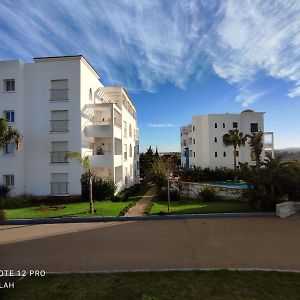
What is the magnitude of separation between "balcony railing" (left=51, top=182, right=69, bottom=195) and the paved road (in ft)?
31.2

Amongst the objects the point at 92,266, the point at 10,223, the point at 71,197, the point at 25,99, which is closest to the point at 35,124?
the point at 25,99

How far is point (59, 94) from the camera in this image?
24.5m

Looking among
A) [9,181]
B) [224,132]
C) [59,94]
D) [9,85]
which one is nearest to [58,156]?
[9,181]

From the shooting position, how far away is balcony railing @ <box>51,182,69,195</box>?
957 inches

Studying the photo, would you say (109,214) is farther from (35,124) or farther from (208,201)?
(35,124)

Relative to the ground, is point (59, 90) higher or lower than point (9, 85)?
lower

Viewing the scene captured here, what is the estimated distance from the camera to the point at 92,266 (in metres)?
9.05

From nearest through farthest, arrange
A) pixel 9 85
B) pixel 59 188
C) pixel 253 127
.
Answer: pixel 59 188, pixel 9 85, pixel 253 127

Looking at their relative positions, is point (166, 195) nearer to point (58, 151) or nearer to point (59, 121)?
point (58, 151)

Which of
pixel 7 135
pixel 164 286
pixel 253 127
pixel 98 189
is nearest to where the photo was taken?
pixel 164 286

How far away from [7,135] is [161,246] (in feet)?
54.4

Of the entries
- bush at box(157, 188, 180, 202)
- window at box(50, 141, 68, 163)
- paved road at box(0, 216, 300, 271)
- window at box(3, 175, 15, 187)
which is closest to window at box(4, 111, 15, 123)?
window at box(50, 141, 68, 163)

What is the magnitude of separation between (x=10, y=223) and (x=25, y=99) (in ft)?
42.2

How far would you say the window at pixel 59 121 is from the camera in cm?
2439
